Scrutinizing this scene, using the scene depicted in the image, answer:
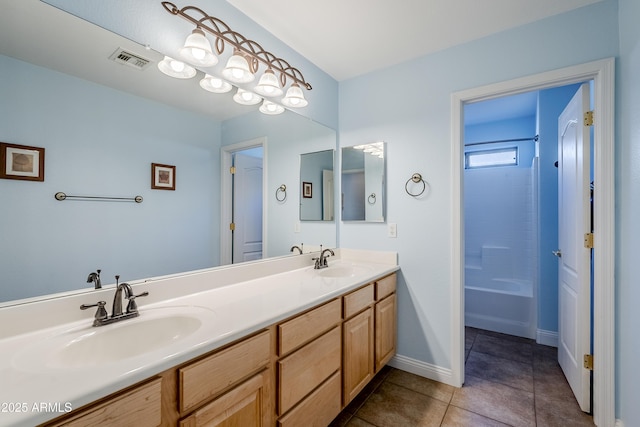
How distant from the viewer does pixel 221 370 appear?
3.27 feet

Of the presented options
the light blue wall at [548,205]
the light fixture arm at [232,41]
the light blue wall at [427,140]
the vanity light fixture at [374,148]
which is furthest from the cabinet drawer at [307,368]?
the light blue wall at [548,205]

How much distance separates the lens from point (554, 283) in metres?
2.73

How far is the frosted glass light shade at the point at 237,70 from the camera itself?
1.59 m

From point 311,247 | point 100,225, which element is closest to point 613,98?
point 311,247

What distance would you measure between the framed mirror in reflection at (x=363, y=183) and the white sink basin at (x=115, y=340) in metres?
1.57

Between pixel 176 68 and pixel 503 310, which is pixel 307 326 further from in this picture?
pixel 503 310

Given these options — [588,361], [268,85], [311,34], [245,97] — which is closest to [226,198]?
[245,97]

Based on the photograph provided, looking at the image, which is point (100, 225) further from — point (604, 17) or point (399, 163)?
point (604, 17)

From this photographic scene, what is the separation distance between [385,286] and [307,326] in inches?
36.2

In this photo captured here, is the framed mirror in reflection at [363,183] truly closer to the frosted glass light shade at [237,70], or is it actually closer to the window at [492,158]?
the frosted glass light shade at [237,70]

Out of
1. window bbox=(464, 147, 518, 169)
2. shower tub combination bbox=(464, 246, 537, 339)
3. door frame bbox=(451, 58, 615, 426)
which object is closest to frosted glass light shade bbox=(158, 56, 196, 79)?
door frame bbox=(451, 58, 615, 426)

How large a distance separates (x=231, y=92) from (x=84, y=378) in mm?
1512

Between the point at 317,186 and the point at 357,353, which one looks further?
the point at 317,186

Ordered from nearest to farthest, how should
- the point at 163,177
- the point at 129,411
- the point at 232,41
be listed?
the point at 129,411
the point at 163,177
the point at 232,41
